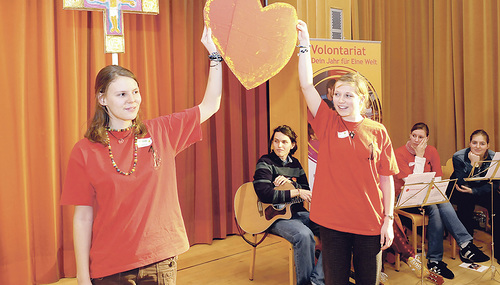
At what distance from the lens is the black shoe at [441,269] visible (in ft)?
10.8

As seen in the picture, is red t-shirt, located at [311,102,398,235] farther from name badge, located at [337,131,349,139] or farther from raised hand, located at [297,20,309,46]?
raised hand, located at [297,20,309,46]

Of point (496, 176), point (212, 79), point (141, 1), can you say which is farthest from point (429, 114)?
point (212, 79)

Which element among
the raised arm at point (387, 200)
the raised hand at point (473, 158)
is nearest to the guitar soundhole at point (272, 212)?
the raised arm at point (387, 200)

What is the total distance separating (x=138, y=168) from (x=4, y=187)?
2287 millimetres

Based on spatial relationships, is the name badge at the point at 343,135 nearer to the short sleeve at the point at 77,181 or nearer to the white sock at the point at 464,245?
the short sleeve at the point at 77,181

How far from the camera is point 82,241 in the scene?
1.35 metres

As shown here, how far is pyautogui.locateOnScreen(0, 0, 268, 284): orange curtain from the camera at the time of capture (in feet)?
10.2

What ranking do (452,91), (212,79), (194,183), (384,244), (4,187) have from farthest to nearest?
(452,91) → (194,183) → (4,187) → (384,244) → (212,79)

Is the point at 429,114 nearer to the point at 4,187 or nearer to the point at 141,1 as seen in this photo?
the point at 141,1

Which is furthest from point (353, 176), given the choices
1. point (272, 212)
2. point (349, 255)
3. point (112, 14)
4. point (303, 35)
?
point (112, 14)

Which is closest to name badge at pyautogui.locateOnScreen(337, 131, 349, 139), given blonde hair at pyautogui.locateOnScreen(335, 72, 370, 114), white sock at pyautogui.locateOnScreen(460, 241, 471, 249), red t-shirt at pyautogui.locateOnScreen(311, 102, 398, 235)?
red t-shirt at pyautogui.locateOnScreen(311, 102, 398, 235)

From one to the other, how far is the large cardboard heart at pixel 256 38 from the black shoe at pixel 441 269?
2375 millimetres

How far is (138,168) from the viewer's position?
4.42 feet

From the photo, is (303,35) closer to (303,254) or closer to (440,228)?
(303,254)
